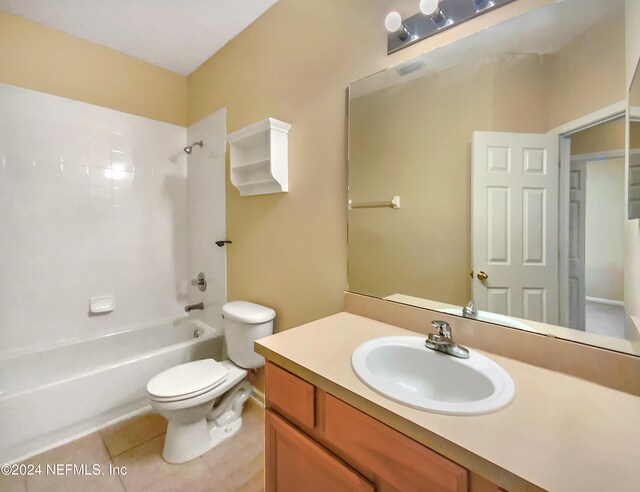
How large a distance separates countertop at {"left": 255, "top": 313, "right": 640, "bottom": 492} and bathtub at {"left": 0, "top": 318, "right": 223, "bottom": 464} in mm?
1501

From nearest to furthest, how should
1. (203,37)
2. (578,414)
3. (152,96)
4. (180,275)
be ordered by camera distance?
(578,414) < (203,37) < (152,96) < (180,275)

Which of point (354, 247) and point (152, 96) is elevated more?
point (152, 96)

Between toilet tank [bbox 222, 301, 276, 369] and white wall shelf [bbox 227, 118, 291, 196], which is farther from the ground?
white wall shelf [bbox 227, 118, 291, 196]

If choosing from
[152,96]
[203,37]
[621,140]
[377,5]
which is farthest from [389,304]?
[152,96]

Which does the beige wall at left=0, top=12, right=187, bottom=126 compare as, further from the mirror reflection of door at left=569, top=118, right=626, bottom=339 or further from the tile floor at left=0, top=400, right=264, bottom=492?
the mirror reflection of door at left=569, top=118, right=626, bottom=339

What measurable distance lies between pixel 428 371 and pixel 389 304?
327mm

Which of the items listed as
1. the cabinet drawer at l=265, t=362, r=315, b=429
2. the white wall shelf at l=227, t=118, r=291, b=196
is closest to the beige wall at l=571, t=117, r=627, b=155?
the cabinet drawer at l=265, t=362, r=315, b=429

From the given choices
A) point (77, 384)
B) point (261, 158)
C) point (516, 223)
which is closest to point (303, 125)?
point (261, 158)

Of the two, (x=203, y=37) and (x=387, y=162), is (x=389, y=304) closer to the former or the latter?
(x=387, y=162)

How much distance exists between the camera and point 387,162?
1283 millimetres

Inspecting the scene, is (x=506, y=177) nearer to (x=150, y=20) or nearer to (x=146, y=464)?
(x=146, y=464)

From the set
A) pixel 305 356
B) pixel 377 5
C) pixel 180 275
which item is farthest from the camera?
pixel 180 275

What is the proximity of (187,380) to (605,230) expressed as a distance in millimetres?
1893

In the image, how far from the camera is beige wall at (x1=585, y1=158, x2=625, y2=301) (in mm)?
792
